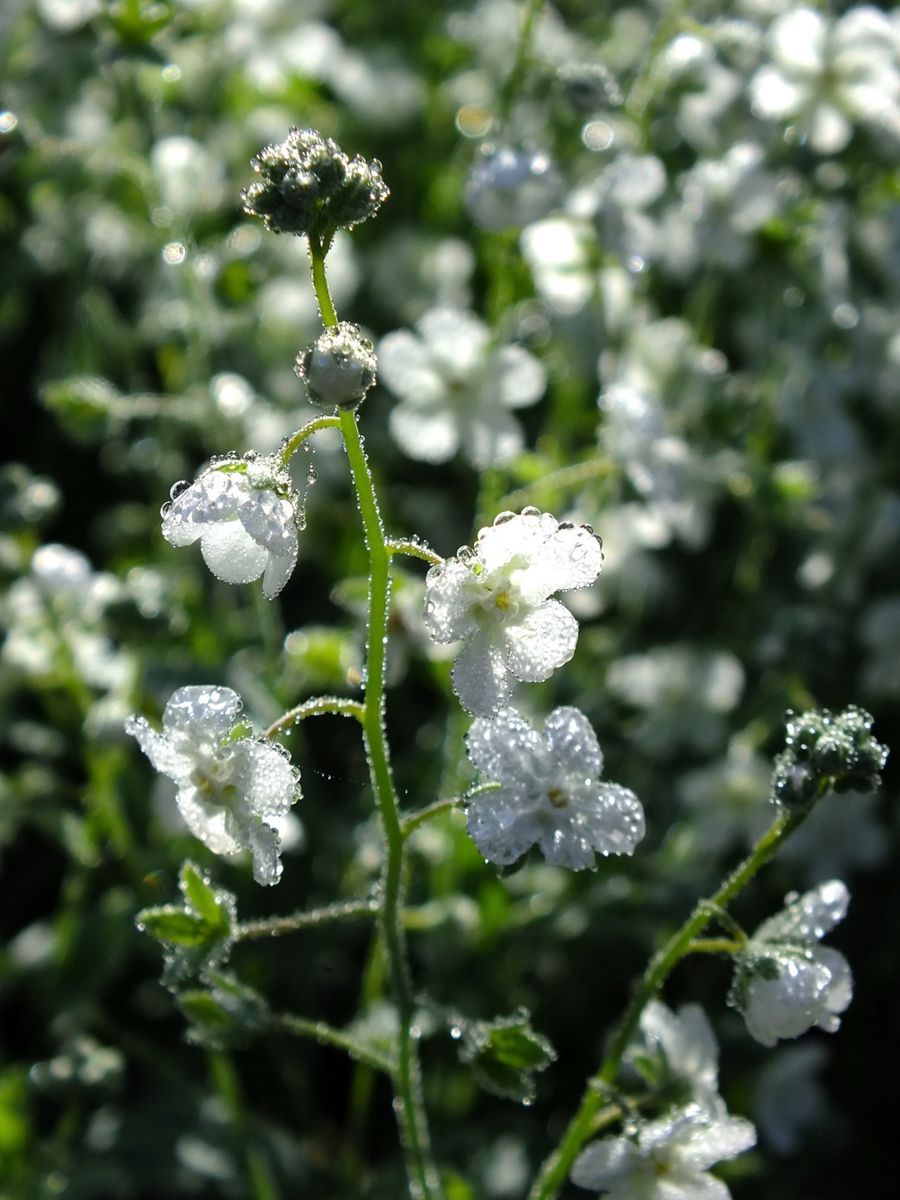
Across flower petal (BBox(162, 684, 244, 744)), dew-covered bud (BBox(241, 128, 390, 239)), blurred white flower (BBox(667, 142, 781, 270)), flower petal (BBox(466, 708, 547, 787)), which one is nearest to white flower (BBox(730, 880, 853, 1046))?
flower petal (BBox(466, 708, 547, 787))

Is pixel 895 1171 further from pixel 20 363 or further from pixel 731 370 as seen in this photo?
pixel 20 363

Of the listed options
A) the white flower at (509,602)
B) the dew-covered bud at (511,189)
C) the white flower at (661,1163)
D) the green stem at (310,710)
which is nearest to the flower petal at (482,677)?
the white flower at (509,602)

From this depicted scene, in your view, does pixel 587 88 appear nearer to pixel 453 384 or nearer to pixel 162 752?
pixel 453 384

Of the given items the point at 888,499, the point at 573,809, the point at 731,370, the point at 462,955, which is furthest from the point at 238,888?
the point at 731,370

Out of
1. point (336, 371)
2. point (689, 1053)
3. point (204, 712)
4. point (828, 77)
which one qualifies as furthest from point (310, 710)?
point (828, 77)

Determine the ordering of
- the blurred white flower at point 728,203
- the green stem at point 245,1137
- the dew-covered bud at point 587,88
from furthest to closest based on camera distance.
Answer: the blurred white flower at point 728,203 → the dew-covered bud at point 587,88 → the green stem at point 245,1137

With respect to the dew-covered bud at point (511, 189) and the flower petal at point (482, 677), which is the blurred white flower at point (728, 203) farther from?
the flower petal at point (482, 677)

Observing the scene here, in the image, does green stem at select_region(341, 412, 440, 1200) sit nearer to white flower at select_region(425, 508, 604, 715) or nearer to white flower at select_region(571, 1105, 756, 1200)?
white flower at select_region(425, 508, 604, 715)
